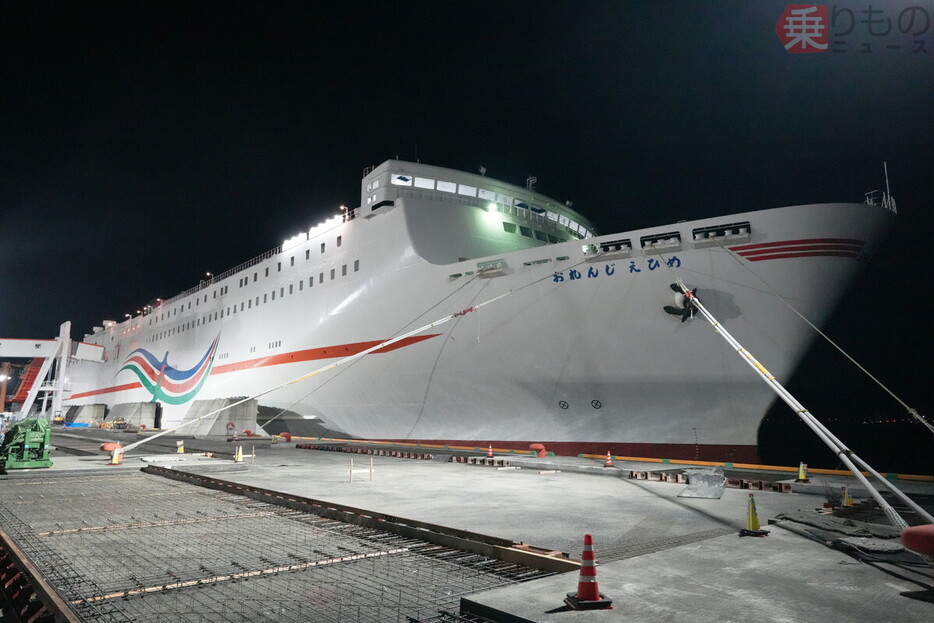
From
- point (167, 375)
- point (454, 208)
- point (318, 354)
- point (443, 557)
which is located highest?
point (454, 208)

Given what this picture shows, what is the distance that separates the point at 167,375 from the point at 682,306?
3231 cm

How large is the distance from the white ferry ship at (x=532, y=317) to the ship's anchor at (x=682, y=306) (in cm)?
16

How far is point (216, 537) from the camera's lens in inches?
207

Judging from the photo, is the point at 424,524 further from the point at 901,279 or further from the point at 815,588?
the point at 901,279

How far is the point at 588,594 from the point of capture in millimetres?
3121

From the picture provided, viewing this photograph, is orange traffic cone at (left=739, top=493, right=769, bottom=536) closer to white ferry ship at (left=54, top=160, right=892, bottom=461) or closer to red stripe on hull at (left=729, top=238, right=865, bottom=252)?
white ferry ship at (left=54, top=160, right=892, bottom=461)

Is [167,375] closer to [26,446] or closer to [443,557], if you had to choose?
[26,446]

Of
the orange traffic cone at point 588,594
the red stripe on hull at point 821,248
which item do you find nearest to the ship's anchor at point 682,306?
the red stripe on hull at point 821,248

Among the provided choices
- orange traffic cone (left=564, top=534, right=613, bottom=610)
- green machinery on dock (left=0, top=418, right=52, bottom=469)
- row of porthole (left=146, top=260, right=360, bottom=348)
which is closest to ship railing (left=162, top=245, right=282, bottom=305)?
row of porthole (left=146, top=260, right=360, bottom=348)

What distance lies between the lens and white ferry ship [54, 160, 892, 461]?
10.7 metres

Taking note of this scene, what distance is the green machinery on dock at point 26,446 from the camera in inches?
416

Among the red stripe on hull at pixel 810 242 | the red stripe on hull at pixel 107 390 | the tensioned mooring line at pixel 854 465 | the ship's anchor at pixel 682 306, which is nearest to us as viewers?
the tensioned mooring line at pixel 854 465

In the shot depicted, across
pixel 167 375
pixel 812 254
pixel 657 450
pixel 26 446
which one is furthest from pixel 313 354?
pixel 167 375

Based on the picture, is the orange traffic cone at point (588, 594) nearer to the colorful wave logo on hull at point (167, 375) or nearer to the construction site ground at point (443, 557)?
the construction site ground at point (443, 557)
